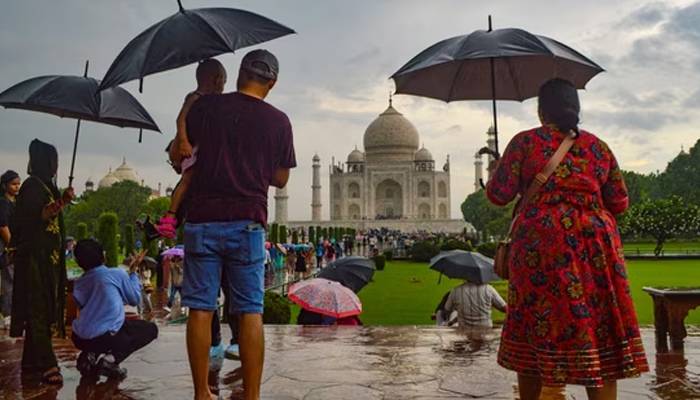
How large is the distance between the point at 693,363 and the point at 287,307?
389 cm

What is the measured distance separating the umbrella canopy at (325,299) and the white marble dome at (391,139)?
5274cm

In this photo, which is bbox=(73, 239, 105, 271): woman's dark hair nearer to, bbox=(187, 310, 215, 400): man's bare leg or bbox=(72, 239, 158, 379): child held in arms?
bbox=(72, 239, 158, 379): child held in arms

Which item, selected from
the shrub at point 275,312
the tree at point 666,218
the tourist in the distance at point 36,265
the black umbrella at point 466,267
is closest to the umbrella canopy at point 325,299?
the black umbrella at point 466,267

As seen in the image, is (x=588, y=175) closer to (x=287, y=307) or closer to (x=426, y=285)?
(x=287, y=307)

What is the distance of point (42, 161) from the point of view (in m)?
3.58

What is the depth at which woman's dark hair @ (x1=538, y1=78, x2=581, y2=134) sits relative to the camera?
256 cm

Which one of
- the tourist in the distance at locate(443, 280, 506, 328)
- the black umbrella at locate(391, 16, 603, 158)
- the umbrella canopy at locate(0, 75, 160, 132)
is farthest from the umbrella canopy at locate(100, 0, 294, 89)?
the tourist in the distance at locate(443, 280, 506, 328)

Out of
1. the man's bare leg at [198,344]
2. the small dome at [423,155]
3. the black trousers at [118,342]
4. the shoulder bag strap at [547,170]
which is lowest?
the black trousers at [118,342]

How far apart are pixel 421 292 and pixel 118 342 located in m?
10.0

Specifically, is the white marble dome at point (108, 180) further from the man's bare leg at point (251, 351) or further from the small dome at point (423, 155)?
the man's bare leg at point (251, 351)

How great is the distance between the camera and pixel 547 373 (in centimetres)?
236

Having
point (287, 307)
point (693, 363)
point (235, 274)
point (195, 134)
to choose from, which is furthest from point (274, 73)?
point (287, 307)

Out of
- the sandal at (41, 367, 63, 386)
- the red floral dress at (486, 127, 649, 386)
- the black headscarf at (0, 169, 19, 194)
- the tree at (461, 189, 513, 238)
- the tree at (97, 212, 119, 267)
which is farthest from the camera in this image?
the tree at (461, 189, 513, 238)

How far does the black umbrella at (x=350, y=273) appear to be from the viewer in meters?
6.82
